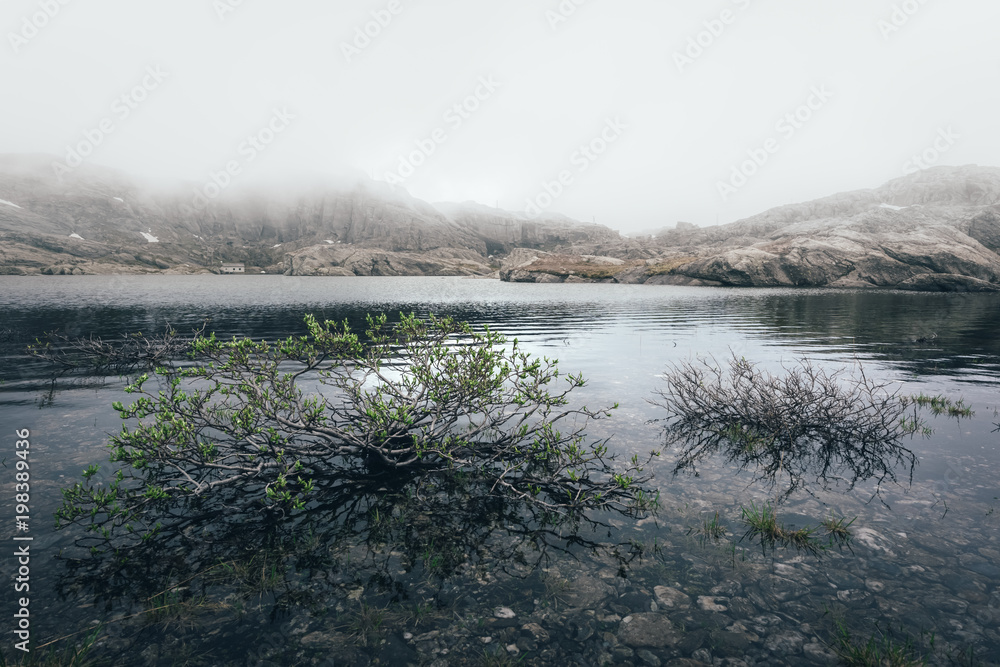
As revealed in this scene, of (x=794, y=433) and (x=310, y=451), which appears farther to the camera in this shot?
(x=794, y=433)

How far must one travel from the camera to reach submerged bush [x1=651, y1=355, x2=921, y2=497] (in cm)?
1192

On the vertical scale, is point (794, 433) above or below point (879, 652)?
above

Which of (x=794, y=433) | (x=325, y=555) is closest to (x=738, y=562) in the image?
(x=325, y=555)

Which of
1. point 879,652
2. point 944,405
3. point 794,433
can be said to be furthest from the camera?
point 944,405

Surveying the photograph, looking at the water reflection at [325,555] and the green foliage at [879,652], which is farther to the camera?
the water reflection at [325,555]

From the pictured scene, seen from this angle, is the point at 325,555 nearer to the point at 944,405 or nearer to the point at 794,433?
the point at 794,433

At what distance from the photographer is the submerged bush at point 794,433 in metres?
11.9

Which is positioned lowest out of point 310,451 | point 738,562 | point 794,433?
point 738,562

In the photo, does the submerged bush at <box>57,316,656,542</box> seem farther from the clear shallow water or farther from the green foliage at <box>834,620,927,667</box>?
the green foliage at <box>834,620,927,667</box>

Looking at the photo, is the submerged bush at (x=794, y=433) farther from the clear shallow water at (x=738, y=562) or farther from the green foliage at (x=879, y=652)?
the green foliage at (x=879, y=652)

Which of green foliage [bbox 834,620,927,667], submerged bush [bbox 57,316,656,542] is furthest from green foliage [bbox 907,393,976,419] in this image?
green foliage [bbox 834,620,927,667]

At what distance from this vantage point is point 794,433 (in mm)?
14055

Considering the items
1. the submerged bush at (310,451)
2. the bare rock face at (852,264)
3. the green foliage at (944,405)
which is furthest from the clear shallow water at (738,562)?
the bare rock face at (852,264)

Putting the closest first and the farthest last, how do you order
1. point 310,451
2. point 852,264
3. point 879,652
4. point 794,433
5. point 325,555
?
1. point 879,652
2. point 325,555
3. point 310,451
4. point 794,433
5. point 852,264
